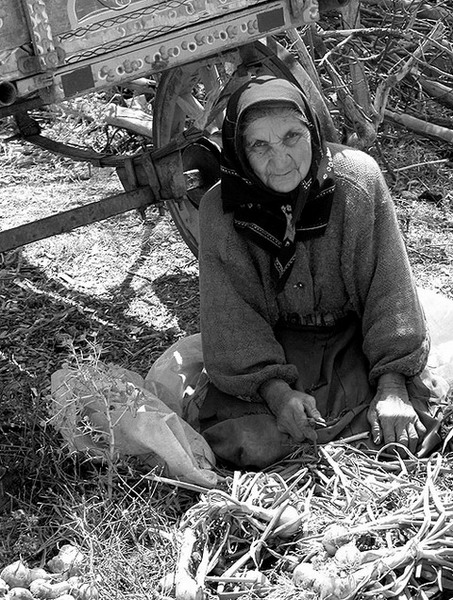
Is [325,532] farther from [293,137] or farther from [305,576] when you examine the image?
[293,137]

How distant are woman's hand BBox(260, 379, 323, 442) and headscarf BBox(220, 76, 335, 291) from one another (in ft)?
1.20

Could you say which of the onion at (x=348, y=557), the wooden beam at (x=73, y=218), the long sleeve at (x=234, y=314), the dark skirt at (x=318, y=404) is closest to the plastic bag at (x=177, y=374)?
the dark skirt at (x=318, y=404)

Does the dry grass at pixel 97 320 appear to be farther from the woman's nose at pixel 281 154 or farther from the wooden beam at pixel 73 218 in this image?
the woman's nose at pixel 281 154

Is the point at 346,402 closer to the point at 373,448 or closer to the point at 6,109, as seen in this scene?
the point at 373,448

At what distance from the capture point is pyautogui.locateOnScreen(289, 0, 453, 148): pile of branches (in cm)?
450

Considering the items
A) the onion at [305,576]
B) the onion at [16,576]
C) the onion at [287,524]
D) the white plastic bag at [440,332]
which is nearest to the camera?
the onion at [305,576]

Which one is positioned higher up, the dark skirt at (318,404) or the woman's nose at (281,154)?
the woman's nose at (281,154)

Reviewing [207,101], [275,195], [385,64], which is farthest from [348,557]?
[385,64]

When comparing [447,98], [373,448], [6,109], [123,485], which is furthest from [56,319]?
[447,98]

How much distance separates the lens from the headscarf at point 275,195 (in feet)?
10.3

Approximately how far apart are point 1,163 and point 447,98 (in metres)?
2.72

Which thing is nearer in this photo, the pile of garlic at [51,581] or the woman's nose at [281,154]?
the pile of garlic at [51,581]

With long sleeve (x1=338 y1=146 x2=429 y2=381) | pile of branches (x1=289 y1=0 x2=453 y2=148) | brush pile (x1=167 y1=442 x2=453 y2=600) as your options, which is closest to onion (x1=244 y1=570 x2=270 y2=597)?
brush pile (x1=167 y1=442 x2=453 y2=600)

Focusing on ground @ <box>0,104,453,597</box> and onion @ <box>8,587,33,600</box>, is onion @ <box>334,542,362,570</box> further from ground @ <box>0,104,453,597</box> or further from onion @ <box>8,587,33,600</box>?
onion @ <box>8,587,33,600</box>
